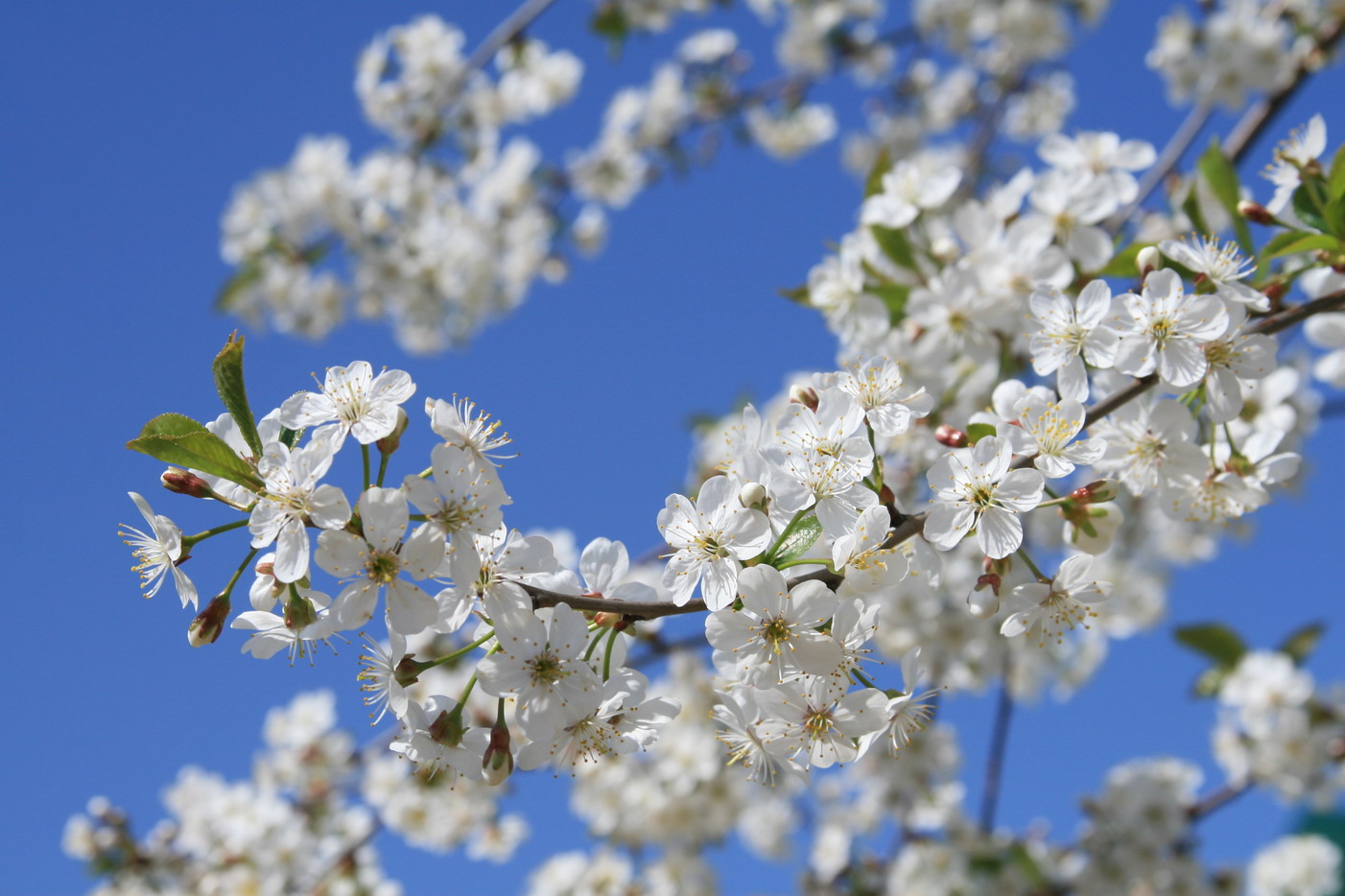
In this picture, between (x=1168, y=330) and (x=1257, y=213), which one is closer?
(x=1168, y=330)

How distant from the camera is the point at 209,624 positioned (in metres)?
1.42

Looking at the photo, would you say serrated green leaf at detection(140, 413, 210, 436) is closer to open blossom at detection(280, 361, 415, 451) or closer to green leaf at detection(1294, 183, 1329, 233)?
open blossom at detection(280, 361, 415, 451)

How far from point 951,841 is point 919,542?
4567 millimetres

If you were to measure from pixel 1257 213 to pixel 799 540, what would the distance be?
1305 millimetres

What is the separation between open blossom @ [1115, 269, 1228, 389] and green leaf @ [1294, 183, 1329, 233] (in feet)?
1.47

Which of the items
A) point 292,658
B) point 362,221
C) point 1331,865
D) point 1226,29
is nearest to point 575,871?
point 362,221

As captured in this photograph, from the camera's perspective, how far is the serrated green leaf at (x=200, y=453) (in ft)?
4.41

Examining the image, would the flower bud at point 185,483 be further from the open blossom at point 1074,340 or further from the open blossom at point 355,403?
the open blossom at point 1074,340

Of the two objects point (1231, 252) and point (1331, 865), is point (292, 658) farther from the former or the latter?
point (1331, 865)

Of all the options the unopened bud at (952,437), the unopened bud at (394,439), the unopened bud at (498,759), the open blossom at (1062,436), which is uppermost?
the unopened bud at (952,437)

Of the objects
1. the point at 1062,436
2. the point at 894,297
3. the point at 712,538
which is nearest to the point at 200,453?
the point at 712,538

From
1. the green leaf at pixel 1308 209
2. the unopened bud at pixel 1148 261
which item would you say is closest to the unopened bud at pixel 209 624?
the unopened bud at pixel 1148 261

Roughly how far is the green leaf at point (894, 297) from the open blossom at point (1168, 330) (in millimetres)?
889

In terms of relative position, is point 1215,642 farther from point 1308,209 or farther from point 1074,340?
point 1074,340
